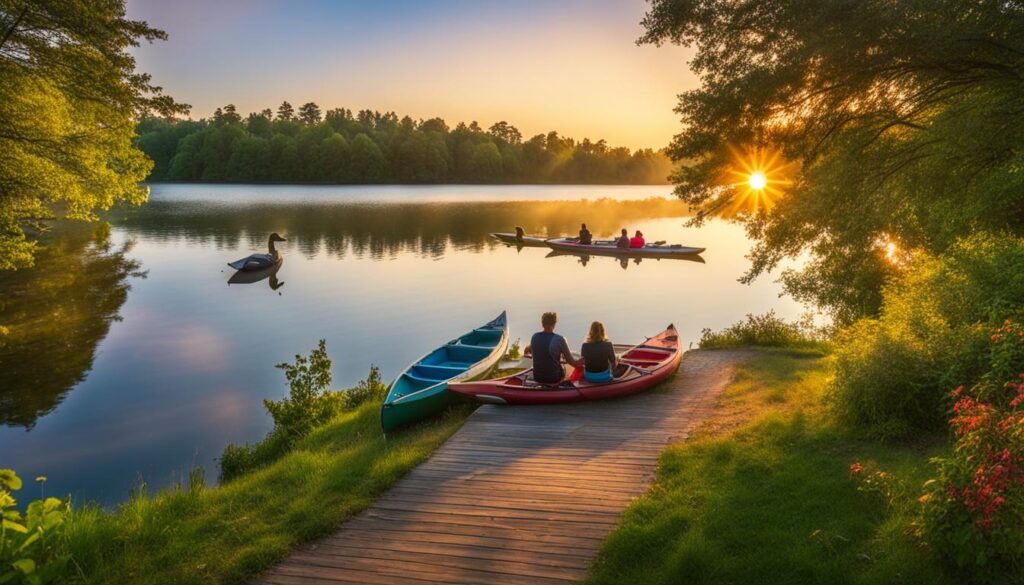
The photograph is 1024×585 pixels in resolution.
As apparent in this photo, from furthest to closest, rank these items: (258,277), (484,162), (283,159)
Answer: (484,162) < (283,159) < (258,277)

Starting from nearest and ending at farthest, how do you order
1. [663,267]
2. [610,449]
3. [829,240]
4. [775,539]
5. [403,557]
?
[775,539] < [403,557] < [610,449] < [829,240] < [663,267]

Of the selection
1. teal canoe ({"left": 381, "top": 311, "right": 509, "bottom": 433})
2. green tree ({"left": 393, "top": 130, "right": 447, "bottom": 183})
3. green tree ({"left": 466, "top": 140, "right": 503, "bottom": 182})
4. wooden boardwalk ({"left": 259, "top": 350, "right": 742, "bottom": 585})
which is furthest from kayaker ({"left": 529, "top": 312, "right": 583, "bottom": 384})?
green tree ({"left": 466, "top": 140, "right": 503, "bottom": 182})

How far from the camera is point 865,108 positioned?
12.8 meters

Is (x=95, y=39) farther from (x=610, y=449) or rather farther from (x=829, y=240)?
(x=829, y=240)

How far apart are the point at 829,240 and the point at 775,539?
52.2 ft

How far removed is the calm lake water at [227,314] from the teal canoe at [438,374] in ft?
11.7

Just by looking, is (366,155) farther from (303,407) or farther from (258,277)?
(303,407)

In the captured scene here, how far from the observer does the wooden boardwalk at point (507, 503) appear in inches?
221

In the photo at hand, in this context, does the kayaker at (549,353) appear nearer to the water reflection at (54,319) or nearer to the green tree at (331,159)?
the water reflection at (54,319)

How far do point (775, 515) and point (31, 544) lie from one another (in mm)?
6792

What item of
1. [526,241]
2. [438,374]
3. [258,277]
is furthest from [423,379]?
[526,241]

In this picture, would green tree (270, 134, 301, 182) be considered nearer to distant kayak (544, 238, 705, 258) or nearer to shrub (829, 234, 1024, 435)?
distant kayak (544, 238, 705, 258)

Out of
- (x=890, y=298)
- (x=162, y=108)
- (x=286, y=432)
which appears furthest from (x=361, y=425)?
(x=162, y=108)

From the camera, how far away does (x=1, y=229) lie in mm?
17484
